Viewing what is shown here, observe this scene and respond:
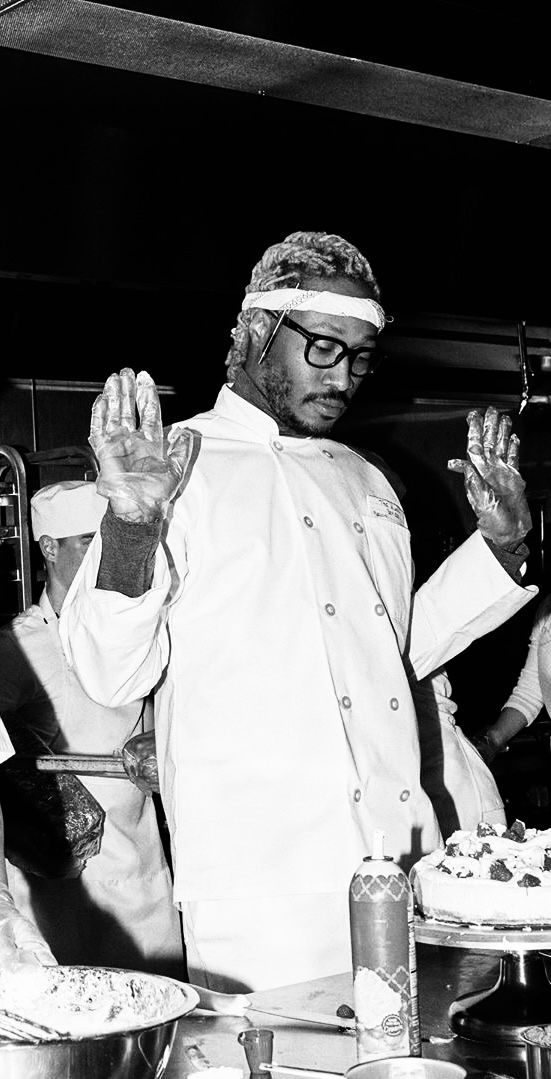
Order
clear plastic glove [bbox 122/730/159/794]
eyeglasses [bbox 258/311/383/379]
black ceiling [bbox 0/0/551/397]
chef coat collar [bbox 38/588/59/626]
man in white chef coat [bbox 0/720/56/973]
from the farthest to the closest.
A: chef coat collar [bbox 38/588/59/626] < black ceiling [bbox 0/0/551/397] < clear plastic glove [bbox 122/730/159/794] < eyeglasses [bbox 258/311/383/379] < man in white chef coat [bbox 0/720/56/973]

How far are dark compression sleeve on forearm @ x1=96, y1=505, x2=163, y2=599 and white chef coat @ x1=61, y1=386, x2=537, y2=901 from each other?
19mm

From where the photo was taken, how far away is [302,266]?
215 cm

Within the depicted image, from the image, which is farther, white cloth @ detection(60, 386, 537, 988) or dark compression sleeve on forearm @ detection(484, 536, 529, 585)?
dark compression sleeve on forearm @ detection(484, 536, 529, 585)

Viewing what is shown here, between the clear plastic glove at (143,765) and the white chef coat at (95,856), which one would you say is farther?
the white chef coat at (95,856)

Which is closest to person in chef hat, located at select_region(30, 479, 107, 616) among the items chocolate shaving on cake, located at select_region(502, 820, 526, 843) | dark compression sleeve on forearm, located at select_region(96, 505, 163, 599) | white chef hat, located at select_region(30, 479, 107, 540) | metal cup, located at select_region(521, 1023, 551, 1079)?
white chef hat, located at select_region(30, 479, 107, 540)

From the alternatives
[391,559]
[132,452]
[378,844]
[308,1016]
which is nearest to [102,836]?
[391,559]

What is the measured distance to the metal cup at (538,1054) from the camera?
44.9 inches

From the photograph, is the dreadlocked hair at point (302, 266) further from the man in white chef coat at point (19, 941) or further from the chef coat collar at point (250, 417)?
the man in white chef coat at point (19, 941)

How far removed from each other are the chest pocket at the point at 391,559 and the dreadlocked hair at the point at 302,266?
1.09 ft

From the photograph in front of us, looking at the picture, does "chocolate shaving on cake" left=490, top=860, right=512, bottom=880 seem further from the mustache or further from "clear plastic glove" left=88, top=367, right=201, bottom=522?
the mustache

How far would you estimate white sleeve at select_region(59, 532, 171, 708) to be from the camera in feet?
5.72

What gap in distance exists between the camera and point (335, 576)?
2055mm

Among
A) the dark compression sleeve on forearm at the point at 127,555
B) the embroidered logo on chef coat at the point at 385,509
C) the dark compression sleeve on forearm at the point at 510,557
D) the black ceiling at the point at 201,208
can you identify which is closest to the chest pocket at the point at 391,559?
the embroidered logo on chef coat at the point at 385,509

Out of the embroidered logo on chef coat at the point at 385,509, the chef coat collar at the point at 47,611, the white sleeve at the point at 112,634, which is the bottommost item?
the white sleeve at the point at 112,634
